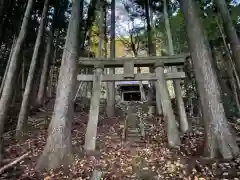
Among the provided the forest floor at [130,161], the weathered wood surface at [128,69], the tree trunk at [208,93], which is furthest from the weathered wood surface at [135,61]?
the forest floor at [130,161]

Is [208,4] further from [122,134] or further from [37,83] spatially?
[37,83]

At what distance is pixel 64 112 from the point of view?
6.26m

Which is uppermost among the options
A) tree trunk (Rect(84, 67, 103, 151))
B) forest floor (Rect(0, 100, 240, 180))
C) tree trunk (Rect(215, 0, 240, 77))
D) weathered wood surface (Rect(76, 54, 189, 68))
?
tree trunk (Rect(215, 0, 240, 77))

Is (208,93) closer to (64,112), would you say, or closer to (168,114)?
(168,114)

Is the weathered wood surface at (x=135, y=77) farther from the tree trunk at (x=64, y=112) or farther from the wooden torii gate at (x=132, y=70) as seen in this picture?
the tree trunk at (x=64, y=112)

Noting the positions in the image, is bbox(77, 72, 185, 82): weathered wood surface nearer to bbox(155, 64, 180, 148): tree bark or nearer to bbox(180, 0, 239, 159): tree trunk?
bbox(155, 64, 180, 148): tree bark

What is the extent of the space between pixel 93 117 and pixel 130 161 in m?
2.01

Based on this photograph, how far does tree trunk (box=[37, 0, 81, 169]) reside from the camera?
5.80 metres

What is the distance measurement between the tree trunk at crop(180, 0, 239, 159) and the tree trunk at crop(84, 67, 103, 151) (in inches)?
136

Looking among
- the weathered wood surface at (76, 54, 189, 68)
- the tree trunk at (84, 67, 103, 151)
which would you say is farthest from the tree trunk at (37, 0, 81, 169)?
the weathered wood surface at (76, 54, 189, 68)

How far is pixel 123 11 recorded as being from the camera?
60.8ft

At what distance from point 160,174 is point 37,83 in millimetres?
11407

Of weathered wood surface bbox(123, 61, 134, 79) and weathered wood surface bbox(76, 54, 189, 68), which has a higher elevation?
weathered wood surface bbox(76, 54, 189, 68)

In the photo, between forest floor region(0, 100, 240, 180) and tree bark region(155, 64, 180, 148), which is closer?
forest floor region(0, 100, 240, 180)
